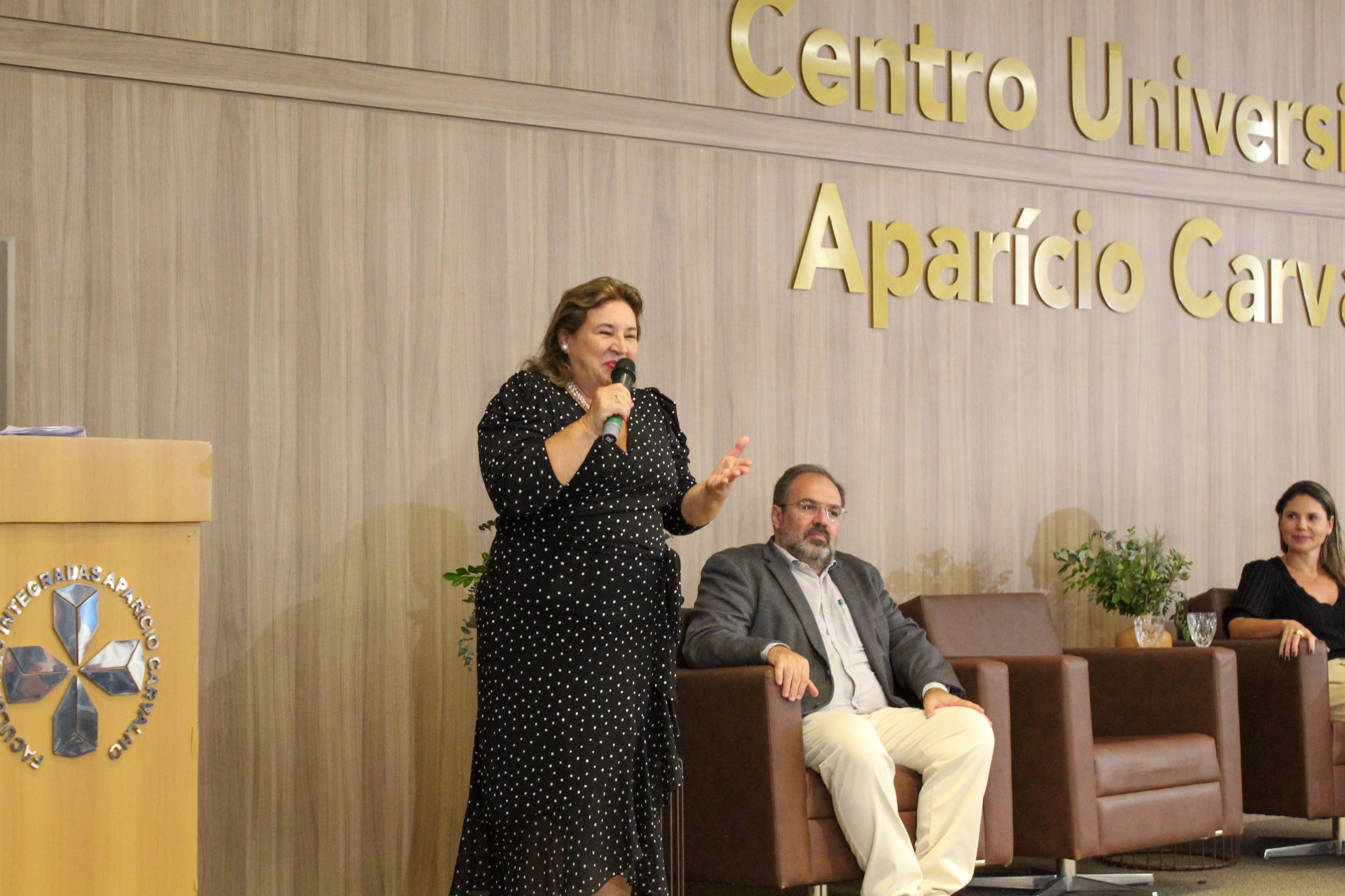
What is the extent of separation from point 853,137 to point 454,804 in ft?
8.49

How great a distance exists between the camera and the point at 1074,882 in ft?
12.6

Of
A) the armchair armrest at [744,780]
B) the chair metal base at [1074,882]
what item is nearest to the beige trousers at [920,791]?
the armchair armrest at [744,780]

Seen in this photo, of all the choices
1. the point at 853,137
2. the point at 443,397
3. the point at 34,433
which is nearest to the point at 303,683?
the point at 443,397

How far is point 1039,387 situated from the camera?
5031 millimetres

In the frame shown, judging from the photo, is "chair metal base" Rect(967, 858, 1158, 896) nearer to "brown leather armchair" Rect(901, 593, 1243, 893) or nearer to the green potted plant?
"brown leather armchair" Rect(901, 593, 1243, 893)

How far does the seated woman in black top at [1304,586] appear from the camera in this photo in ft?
14.9

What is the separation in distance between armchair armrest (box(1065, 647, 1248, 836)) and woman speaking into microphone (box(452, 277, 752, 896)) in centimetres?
187

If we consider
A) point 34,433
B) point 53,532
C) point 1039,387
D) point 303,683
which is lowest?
point 303,683

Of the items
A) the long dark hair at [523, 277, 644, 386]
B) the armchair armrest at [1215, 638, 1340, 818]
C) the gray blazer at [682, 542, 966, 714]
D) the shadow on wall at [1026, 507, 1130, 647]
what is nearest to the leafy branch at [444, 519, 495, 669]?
the gray blazer at [682, 542, 966, 714]

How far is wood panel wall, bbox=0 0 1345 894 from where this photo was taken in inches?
149

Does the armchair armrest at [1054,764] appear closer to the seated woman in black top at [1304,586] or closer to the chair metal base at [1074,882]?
the chair metal base at [1074,882]

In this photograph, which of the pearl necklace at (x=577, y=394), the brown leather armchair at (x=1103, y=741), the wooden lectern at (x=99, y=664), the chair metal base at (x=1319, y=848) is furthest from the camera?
the chair metal base at (x=1319, y=848)

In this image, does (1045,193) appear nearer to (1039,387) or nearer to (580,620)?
(1039,387)

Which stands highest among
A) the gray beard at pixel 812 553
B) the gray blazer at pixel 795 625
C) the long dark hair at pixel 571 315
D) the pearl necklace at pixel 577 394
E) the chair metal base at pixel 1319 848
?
the long dark hair at pixel 571 315
